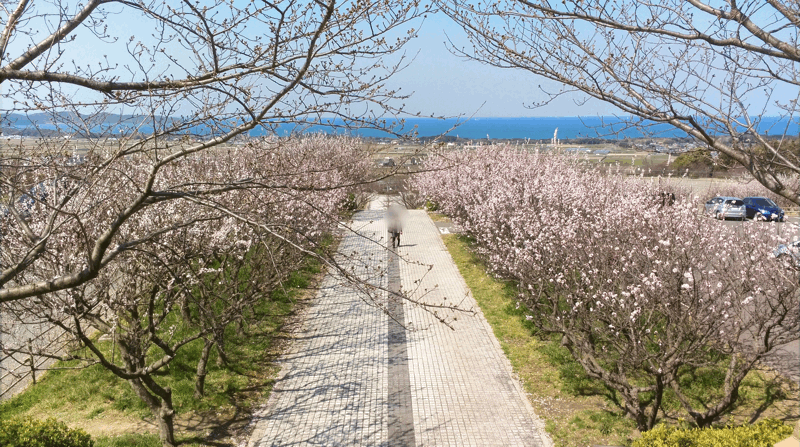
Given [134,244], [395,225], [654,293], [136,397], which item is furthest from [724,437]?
[395,225]

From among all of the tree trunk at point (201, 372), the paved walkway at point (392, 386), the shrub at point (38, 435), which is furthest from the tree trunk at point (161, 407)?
the tree trunk at point (201, 372)

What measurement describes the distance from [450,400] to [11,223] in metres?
7.22

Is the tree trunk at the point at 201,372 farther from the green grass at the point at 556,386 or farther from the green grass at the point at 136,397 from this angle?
the green grass at the point at 556,386

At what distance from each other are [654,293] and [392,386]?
14.8 feet

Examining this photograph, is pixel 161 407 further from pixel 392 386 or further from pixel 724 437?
pixel 724 437

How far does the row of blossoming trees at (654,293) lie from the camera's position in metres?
6.49

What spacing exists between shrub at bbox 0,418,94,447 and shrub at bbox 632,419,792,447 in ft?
20.9

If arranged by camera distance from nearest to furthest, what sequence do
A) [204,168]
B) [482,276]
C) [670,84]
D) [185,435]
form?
1. [670,84]
2. [185,435]
3. [204,168]
4. [482,276]

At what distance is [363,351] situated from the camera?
10.6 meters

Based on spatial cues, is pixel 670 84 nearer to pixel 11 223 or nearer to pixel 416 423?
pixel 416 423

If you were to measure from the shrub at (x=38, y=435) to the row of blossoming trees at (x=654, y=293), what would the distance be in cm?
524

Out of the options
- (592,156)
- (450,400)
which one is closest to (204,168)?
(450,400)

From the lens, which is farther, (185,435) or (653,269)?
(185,435)

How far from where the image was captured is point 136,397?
8500 millimetres
